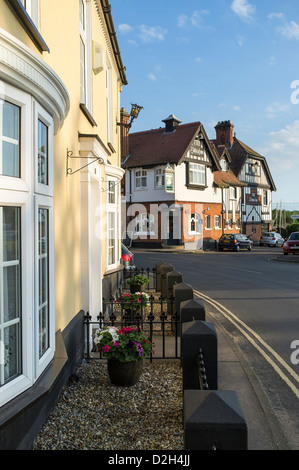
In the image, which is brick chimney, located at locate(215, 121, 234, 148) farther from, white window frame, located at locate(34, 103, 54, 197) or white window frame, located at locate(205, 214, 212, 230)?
white window frame, located at locate(34, 103, 54, 197)

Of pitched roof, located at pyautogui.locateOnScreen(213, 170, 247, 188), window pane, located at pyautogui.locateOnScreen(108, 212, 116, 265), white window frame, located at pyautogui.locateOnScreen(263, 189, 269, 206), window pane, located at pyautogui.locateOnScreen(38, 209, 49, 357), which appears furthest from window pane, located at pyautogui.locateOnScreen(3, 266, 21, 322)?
white window frame, located at pyautogui.locateOnScreen(263, 189, 269, 206)

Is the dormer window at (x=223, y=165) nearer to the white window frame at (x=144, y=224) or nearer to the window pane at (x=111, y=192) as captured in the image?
the white window frame at (x=144, y=224)

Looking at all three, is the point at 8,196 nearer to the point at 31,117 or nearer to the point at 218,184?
the point at 31,117

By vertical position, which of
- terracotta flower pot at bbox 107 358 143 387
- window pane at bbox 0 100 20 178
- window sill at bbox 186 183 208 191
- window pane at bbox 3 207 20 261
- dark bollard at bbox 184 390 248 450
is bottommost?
terracotta flower pot at bbox 107 358 143 387

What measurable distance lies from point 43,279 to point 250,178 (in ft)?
158

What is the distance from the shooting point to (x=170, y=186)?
33188 mm

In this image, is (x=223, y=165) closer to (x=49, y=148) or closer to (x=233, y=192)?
(x=233, y=192)

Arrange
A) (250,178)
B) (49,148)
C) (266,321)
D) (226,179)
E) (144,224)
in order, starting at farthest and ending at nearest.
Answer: (250,178) → (226,179) → (144,224) → (266,321) → (49,148)

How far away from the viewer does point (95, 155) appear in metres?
6.58

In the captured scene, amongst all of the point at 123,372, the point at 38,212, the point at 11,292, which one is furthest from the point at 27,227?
the point at 123,372

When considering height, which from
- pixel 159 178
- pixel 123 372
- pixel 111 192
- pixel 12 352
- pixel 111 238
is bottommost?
pixel 123 372

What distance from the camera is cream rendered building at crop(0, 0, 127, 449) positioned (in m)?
3.00

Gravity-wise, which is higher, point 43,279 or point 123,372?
point 43,279

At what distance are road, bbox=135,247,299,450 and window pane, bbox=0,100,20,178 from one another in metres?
3.51
